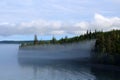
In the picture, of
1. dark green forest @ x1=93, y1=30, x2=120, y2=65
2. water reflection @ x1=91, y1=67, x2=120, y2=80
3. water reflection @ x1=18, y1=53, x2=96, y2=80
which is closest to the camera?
water reflection @ x1=18, y1=53, x2=96, y2=80

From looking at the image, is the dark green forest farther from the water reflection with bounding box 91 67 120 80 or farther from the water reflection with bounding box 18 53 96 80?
the water reflection with bounding box 18 53 96 80

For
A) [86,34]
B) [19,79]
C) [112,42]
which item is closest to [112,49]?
[112,42]

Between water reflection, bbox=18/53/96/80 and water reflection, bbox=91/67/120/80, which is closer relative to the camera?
water reflection, bbox=18/53/96/80

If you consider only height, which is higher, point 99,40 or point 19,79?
point 99,40

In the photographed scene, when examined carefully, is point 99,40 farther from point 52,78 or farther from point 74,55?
point 52,78

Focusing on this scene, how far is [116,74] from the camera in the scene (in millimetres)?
104938

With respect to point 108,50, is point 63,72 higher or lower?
lower

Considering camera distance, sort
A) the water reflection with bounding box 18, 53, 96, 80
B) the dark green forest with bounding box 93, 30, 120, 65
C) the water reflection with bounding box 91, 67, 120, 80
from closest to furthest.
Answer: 1. the water reflection with bounding box 18, 53, 96, 80
2. the water reflection with bounding box 91, 67, 120, 80
3. the dark green forest with bounding box 93, 30, 120, 65

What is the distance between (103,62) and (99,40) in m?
18.0

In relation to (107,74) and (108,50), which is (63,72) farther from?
(108,50)

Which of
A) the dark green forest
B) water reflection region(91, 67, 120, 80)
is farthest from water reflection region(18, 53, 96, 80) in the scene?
the dark green forest

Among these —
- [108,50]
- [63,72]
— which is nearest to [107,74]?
[63,72]

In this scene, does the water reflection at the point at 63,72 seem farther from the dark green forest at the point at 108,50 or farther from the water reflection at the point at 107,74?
the dark green forest at the point at 108,50

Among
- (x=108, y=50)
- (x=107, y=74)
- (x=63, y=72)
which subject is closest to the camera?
(x=107, y=74)
